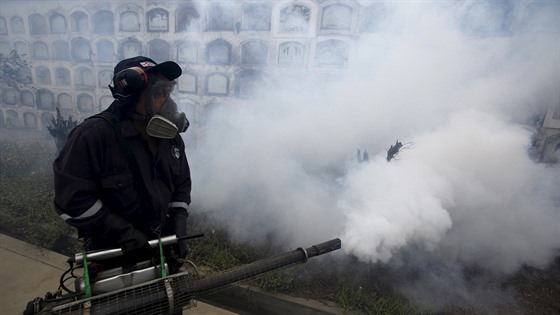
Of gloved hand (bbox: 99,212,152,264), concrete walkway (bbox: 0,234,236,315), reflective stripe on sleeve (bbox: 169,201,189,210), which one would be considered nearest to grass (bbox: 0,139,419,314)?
concrete walkway (bbox: 0,234,236,315)

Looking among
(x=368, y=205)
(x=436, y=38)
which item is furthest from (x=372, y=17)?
(x=368, y=205)

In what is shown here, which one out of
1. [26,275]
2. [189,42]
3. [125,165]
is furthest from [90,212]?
[189,42]

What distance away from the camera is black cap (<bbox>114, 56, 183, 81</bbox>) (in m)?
1.95

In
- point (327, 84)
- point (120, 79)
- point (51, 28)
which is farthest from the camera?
point (51, 28)

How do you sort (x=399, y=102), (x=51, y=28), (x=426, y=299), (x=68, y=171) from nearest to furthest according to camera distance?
1. (x=68, y=171)
2. (x=426, y=299)
3. (x=399, y=102)
4. (x=51, y=28)

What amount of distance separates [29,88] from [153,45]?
223 inches

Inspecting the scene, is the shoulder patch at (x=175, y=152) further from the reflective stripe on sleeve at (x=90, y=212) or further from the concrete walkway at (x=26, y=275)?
the concrete walkway at (x=26, y=275)

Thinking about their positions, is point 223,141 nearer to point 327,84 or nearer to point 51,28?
point 327,84

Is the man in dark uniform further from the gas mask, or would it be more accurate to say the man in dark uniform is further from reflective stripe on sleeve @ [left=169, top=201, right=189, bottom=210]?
reflective stripe on sleeve @ [left=169, top=201, right=189, bottom=210]

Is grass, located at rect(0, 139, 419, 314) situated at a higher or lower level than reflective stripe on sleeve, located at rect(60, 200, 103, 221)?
lower

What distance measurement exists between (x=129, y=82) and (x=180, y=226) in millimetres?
1194

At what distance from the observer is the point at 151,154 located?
6.75 feet

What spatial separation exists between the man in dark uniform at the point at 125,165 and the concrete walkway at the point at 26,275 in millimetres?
1839

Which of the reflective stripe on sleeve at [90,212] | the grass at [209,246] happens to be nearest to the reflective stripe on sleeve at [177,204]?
the reflective stripe on sleeve at [90,212]
